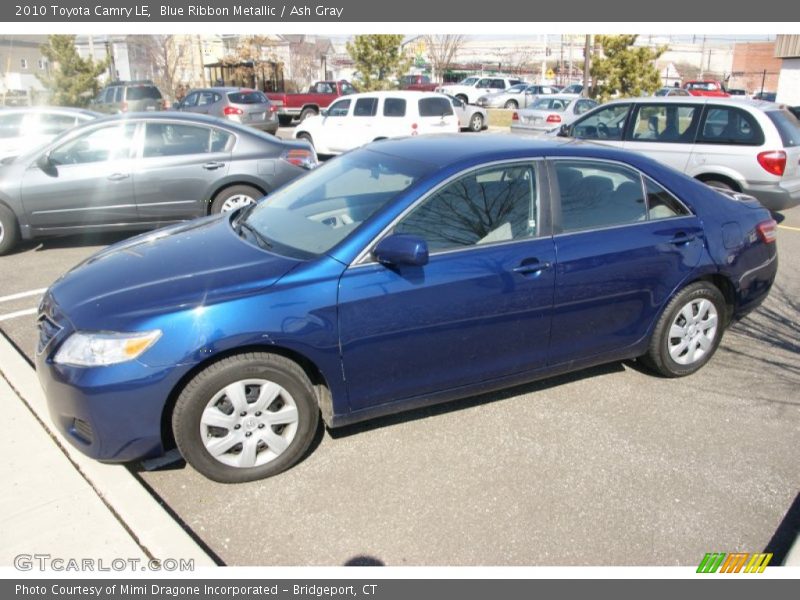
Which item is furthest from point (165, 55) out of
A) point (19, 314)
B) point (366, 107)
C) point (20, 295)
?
point (19, 314)

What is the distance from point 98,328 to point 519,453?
2241mm

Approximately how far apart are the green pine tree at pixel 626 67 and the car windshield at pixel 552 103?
14.9ft

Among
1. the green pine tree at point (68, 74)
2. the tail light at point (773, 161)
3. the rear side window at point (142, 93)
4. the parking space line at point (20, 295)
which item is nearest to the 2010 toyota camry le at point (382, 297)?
the parking space line at point (20, 295)

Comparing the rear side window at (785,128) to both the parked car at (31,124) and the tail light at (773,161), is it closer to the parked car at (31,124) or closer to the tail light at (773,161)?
the tail light at (773,161)

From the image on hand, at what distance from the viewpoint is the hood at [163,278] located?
3.09m

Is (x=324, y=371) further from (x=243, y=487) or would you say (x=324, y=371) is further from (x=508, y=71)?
(x=508, y=71)

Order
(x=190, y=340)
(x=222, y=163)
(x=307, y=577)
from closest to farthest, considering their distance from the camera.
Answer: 1. (x=307, y=577)
2. (x=190, y=340)
3. (x=222, y=163)

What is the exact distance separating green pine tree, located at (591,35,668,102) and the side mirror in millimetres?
21673

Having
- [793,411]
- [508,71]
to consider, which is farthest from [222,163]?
[508,71]

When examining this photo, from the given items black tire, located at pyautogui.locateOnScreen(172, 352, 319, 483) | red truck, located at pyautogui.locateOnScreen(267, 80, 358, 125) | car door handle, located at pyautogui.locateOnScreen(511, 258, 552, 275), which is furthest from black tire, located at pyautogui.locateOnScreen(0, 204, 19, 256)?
red truck, located at pyautogui.locateOnScreen(267, 80, 358, 125)

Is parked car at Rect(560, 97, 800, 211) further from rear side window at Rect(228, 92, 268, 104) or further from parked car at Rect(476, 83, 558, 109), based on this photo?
parked car at Rect(476, 83, 558, 109)

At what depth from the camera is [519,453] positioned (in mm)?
3574

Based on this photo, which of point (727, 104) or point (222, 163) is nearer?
point (222, 163)

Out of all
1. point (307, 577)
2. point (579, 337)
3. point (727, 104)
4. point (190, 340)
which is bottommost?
point (307, 577)
